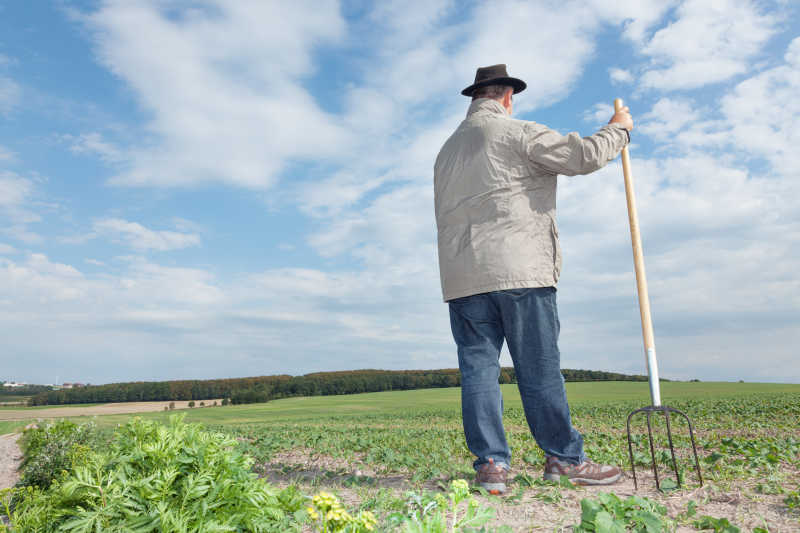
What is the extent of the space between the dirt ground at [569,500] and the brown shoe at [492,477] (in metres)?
0.09

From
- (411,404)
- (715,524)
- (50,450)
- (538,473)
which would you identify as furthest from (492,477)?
(411,404)

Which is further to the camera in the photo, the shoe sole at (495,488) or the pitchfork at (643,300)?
the pitchfork at (643,300)

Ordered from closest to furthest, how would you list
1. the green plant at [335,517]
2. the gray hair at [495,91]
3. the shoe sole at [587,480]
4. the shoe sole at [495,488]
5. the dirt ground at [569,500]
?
1. the green plant at [335,517]
2. the dirt ground at [569,500]
3. the shoe sole at [495,488]
4. the shoe sole at [587,480]
5. the gray hair at [495,91]

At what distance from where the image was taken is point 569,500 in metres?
3.43

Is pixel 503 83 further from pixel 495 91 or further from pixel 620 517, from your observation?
pixel 620 517

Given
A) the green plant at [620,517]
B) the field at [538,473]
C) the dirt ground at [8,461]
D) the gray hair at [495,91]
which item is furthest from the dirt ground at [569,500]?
the dirt ground at [8,461]

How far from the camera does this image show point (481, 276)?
4.03m

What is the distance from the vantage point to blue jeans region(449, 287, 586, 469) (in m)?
3.95

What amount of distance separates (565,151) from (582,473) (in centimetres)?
260

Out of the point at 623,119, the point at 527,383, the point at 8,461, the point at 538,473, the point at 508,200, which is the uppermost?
the point at 623,119

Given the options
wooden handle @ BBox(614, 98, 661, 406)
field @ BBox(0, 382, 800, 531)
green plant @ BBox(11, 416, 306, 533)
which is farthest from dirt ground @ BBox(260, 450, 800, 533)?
green plant @ BBox(11, 416, 306, 533)

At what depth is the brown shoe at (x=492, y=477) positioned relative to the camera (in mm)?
3672

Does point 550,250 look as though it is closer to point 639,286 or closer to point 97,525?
point 639,286

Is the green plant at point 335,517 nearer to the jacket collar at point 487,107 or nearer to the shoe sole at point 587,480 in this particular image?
the shoe sole at point 587,480
